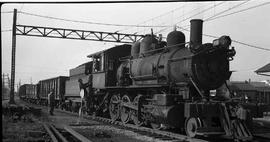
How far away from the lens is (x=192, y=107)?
1073cm

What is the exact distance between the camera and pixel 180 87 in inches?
482

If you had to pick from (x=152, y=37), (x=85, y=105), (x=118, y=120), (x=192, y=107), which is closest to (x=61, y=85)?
(x=85, y=105)

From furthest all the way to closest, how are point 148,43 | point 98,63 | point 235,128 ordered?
point 98,63 < point 148,43 < point 235,128

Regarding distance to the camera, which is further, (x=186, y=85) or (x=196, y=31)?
(x=196, y=31)

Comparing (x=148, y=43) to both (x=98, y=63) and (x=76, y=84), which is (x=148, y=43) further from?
(x=76, y=84)

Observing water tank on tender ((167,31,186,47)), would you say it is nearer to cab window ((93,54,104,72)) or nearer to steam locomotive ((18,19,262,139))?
steam locomotive ((18,19,262,139))

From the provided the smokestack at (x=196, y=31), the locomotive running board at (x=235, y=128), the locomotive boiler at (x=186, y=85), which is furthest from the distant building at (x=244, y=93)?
the smokestack at (x=196, y=31)

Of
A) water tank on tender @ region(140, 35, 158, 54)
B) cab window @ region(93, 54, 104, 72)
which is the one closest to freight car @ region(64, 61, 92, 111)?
cab window @ region(93, 54, 104, 72)

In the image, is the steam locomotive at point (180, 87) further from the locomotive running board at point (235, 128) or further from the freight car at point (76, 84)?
the freight car at point (76, 84)

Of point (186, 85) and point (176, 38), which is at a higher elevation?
point (176, 38)

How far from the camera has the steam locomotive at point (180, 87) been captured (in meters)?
10.8

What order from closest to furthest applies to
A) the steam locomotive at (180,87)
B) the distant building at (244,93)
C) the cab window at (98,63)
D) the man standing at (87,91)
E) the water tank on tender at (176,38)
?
the steam locomotive at (180,87)
the distant building at (244,93)
the water tank on tender at (176,38)
the cab window at (98,63)
the man standing at (87,91)

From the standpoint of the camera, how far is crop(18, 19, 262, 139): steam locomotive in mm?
10789

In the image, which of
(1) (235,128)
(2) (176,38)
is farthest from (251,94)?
(1) (235,128)
